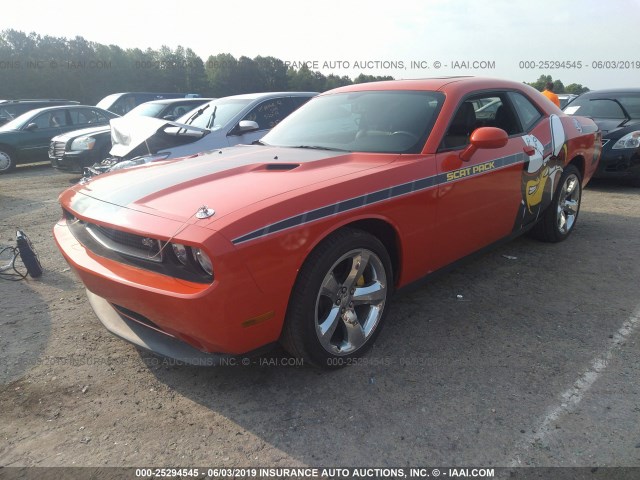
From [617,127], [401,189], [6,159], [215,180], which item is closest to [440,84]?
[401,189]

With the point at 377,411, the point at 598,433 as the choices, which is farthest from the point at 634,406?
the point at 377,411

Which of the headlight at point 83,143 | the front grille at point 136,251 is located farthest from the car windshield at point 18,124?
the front grille at point 136,251

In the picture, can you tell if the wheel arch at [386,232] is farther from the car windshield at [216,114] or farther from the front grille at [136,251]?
the car windshield at [216,114]

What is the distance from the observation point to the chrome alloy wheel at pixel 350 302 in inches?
100

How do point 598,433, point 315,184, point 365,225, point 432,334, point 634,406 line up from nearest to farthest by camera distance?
1. point 598,433
2. point 634,406
3. point 315,184
4. point 365,225
5. point 432,334

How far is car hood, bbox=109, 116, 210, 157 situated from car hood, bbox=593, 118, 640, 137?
5.89m

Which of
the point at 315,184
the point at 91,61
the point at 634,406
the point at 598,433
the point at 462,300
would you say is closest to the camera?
the point at 598,433

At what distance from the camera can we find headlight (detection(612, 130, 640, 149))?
6898mm

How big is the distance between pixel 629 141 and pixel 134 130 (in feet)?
22.8

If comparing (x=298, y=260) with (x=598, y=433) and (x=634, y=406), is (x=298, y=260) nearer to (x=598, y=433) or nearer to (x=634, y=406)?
(x=598, y=433)

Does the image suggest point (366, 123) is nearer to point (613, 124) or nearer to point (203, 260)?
point (203, 260)

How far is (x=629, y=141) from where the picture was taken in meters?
6.93

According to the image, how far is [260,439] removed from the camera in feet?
7.16

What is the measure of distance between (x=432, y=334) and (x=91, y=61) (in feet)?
135
